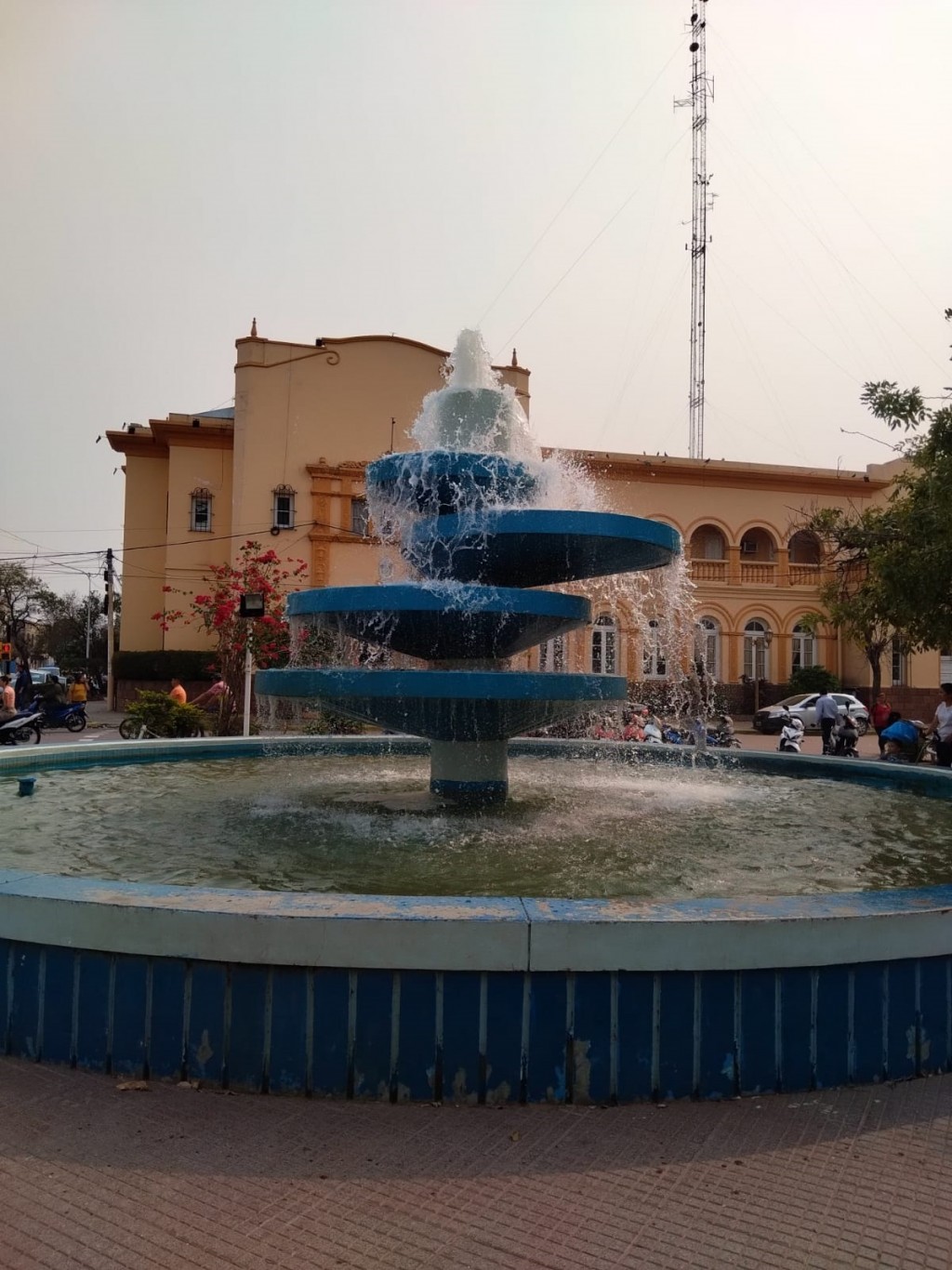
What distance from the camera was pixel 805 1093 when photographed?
3223 millimetres

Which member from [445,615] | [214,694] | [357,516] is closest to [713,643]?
[357,516]

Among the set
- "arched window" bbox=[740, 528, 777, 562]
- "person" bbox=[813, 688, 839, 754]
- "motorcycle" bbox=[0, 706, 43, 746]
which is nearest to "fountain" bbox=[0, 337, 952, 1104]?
"person" bbox=[813, 688, 839, 754]

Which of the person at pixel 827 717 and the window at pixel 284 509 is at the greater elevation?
the window at pixel 284 509

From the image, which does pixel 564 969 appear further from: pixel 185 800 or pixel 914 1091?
pixel 185 800

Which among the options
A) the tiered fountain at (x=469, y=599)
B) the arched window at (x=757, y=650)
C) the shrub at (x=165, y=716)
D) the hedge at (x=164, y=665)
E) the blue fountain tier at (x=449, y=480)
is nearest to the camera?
the tiered fountain at (x=469, y=599)

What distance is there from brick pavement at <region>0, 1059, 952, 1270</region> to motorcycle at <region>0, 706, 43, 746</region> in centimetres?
1466

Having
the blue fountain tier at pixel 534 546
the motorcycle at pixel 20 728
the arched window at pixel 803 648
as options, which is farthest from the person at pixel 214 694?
the arched window at pixel 803 648

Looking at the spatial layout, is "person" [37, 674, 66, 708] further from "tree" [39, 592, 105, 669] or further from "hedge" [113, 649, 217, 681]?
"tree" [39, 592, 105, 669]

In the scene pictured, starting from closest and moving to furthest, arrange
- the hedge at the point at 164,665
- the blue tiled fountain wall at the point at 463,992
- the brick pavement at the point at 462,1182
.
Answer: the brick pavement at the point at 462,1182
the blue tiled fountain wall at the point at 463,992
the hedge at the point at 164,665

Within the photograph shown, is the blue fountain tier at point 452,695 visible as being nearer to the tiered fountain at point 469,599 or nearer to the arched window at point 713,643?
the tiered fountain at point 469,599

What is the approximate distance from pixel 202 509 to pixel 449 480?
83.4ft

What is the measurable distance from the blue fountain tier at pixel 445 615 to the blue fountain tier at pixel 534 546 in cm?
31

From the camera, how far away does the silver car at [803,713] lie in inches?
Result: 1102

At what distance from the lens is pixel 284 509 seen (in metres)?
29.9
